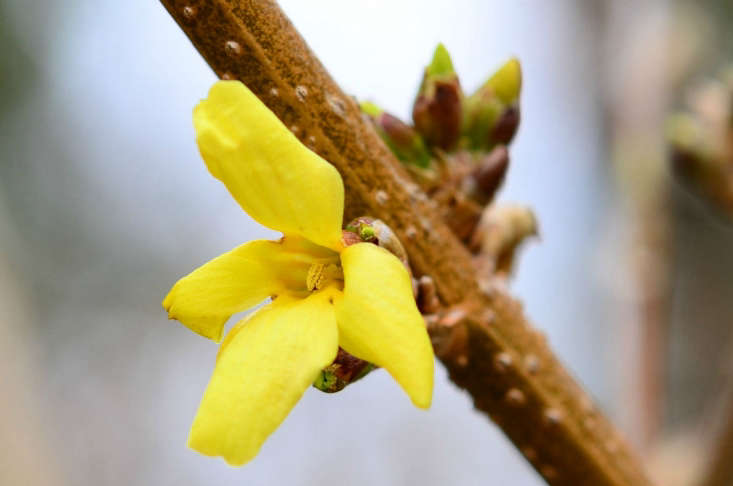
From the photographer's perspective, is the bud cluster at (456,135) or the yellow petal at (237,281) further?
the bud cluster at (456,135)

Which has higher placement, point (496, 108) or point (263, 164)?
point (263, 164)

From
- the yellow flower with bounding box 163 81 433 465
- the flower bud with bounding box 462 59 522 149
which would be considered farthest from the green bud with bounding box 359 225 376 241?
the flower bud with bounding box 462 59 522 149

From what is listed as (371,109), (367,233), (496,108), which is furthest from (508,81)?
(367,233)

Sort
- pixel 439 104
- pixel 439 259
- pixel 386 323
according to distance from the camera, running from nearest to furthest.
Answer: pixel 386 323 → pixel 439 259 → pixel 439 104

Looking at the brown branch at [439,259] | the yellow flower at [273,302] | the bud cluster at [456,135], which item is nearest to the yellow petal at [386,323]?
the yellow flower at [273,302]

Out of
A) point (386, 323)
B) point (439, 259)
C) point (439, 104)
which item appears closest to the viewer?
point (386, 323)

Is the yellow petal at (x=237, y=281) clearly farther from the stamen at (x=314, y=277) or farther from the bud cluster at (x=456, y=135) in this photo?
the bud cluster at (x=456, y=135)

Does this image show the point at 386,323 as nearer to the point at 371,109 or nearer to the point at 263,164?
the point at 263,164

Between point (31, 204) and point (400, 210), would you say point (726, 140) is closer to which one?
point (400, 210)
